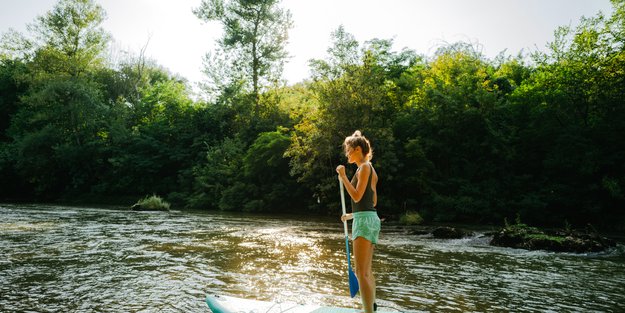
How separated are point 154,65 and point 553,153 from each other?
4963 cm

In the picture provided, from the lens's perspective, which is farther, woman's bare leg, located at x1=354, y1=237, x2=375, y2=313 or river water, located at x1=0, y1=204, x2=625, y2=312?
river water, located at x1=0, y1=204, x2=625, y2=312

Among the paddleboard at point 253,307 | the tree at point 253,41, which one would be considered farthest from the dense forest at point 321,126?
the paddleboard at point 253,307

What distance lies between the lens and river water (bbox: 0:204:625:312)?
19.9ft

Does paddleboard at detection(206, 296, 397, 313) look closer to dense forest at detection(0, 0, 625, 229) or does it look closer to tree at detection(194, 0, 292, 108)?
dense forest at detection(0, 0, 625, 229)

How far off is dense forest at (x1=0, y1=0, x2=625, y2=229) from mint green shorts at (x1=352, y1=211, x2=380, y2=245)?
12.5 metres

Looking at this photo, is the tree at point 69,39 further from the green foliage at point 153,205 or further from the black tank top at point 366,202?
the black tank top at point 366,202

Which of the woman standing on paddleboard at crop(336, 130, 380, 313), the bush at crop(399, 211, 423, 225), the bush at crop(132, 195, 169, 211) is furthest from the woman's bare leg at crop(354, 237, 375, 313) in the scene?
the bush at crop(132, 195, 169, 211)

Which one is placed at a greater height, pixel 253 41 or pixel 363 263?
Result: pixel 253 41

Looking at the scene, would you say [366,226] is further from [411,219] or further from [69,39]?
[69,39]

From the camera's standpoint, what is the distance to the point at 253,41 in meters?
36.9

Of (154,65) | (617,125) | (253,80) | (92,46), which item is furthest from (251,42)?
(617,125)

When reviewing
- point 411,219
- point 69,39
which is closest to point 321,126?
point 411,219

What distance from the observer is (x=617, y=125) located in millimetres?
20391

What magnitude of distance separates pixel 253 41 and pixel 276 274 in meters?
31.9
